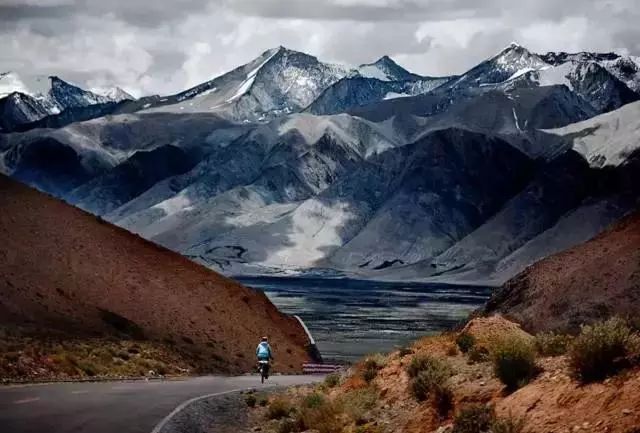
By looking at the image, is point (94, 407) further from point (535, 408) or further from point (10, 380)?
point (535, 408)

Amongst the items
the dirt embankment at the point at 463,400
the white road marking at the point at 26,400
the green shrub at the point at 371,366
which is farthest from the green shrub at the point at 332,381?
the white road marking at the point at 26,400

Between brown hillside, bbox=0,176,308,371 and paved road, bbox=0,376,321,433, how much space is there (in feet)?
49.9

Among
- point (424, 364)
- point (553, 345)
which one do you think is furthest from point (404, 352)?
point (553, 345)

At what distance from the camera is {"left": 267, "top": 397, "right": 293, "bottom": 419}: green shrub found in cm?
2669

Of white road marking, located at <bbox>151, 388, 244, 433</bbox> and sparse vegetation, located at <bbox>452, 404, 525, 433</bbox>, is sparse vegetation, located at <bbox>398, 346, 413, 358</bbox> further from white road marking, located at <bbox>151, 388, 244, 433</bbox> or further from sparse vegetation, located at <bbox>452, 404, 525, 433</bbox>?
sparse vegetation, located at <bbox>452, 404, 525, 433</bbox>

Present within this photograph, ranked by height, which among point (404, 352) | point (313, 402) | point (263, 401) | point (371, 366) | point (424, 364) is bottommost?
point (313, 402)

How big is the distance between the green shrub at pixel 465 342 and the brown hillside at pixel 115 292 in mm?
24257

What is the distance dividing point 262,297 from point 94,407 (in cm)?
4684

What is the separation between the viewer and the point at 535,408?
16.2 metres

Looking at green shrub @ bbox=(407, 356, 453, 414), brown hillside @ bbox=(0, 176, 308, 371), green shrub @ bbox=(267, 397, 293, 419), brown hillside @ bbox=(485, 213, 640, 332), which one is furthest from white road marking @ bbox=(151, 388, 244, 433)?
brown hillside @ bbox=(0, 176, 308, 371)

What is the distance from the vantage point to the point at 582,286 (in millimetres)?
44781

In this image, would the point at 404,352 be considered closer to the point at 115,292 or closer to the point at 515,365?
the point at 515,365

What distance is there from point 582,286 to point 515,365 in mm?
27524

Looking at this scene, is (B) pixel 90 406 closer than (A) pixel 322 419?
No
